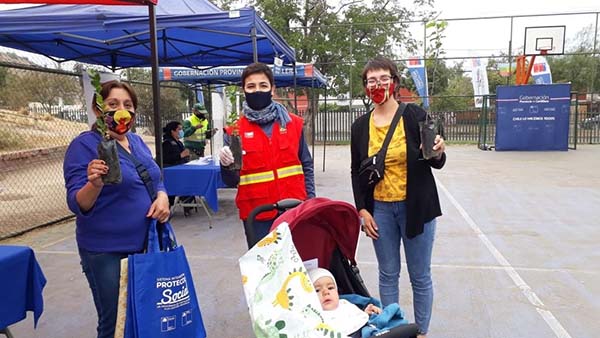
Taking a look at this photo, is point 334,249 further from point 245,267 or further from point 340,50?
point 340,50

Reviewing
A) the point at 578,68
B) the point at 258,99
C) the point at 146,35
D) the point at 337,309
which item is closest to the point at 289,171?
the point at 258,99

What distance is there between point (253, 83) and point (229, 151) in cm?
48

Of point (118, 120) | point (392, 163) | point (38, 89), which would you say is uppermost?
point (38, 89)

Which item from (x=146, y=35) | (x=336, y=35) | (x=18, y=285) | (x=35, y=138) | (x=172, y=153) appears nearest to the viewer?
(x=18, y=285)

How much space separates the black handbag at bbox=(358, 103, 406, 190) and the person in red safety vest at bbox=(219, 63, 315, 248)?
19.0 inches

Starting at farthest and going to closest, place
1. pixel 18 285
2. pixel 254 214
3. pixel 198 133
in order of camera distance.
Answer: pixel 198 133 < pixel 18 285 < pixel 254 214

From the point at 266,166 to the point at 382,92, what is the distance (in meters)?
0.83

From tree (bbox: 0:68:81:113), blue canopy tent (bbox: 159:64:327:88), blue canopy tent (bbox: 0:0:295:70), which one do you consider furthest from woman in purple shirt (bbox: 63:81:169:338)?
blue canopy tent (bbox: 159:64:327:88)

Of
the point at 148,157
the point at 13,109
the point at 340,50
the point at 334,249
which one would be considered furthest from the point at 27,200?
the point at 340,50

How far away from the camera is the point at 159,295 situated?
2309 millimetres

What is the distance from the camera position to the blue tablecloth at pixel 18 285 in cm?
252

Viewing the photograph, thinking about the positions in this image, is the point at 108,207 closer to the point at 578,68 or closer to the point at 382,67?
the point at 382,67

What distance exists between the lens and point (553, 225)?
6.14 metres

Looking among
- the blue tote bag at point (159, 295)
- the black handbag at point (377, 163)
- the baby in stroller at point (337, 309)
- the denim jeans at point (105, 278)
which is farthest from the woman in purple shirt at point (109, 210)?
the black handbag at point (377, 163)
